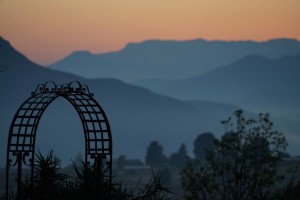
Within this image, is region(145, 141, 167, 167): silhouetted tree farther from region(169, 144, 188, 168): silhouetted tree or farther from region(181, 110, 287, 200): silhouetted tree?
region(181, 110, 287, 200): silhouetted tree

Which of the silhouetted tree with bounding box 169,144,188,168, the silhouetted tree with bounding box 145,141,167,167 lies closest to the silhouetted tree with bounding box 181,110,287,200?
the silhouetted tree with bounding box 169,144,188,168

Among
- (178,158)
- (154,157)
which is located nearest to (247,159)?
(178,158)

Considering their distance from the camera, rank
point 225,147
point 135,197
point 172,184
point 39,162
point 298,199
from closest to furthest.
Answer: point 135,197
point 39,162
point 298,199
point 225,147
point 172,184

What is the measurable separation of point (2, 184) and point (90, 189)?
82057 millimetres

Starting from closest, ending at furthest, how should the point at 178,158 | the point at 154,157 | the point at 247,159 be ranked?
the point at 247,159 < the point at 178,158 < the point at 154,157

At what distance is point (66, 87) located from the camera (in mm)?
13531

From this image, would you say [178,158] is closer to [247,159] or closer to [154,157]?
[154,157]

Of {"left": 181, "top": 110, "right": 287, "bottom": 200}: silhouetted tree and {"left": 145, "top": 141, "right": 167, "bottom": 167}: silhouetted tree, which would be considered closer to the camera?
{"left": 181, "top": 110, "right": 287, "bottom": 200}: silhouetted tree

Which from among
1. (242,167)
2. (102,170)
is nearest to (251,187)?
(242,167)

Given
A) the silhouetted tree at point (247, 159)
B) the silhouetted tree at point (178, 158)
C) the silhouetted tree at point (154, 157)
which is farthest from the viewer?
the silhouetted tree at point (154, 157)

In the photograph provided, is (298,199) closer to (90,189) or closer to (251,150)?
(251,150)

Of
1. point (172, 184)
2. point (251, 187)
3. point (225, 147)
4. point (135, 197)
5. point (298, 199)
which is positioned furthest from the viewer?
point (172, 184)

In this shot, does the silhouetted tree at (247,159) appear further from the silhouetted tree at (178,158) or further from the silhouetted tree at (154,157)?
the silhouetted tree at (154,157)

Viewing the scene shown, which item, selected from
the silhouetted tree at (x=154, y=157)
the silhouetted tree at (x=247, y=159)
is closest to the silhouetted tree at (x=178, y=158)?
the silhouetted tree at (x=154, y=157)
